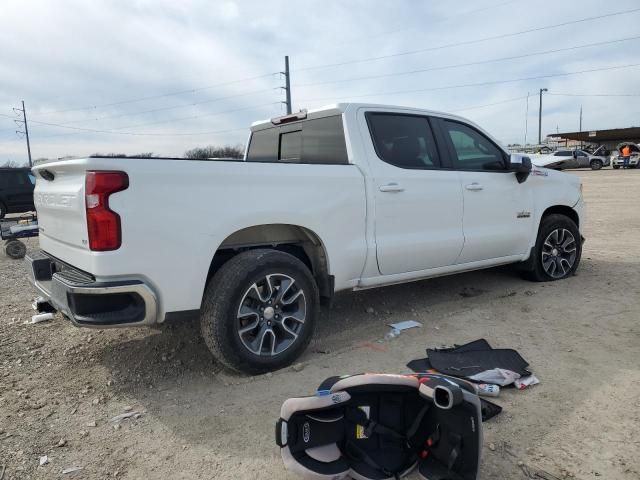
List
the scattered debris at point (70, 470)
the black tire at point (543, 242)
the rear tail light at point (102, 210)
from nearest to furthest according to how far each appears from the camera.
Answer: the scattered debris at point (70, 470), the rear tail light at point (102, 210), the black tire at point (543, 242)

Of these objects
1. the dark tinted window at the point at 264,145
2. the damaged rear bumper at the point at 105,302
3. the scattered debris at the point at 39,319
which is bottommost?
the scattered debris at the point at 39,319

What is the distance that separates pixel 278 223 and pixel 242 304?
0.61m

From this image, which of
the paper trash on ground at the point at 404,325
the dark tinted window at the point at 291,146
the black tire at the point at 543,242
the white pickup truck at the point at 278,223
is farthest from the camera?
the black tire at the point at 543,242

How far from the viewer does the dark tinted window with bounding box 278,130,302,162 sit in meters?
4.41

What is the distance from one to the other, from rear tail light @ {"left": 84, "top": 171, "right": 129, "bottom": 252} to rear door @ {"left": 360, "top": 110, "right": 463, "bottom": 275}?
1940 millimetres

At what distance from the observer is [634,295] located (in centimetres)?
498

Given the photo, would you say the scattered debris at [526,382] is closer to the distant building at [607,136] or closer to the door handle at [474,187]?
the door handle at [474,187]

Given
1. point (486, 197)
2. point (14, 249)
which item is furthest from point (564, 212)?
point (14, 249)

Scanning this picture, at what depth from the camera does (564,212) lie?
18.9 ft

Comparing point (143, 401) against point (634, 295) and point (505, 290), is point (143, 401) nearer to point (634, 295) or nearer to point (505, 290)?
point (505, 290)

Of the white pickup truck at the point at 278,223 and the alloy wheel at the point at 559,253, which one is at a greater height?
the white pickup truck at the point at 278,223

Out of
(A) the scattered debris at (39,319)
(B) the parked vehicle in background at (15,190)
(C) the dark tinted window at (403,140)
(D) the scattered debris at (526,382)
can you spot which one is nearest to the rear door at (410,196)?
(C) the dark tinted window at (403,140)

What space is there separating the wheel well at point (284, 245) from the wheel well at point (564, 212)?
309cm

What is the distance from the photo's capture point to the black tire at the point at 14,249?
852 cm
